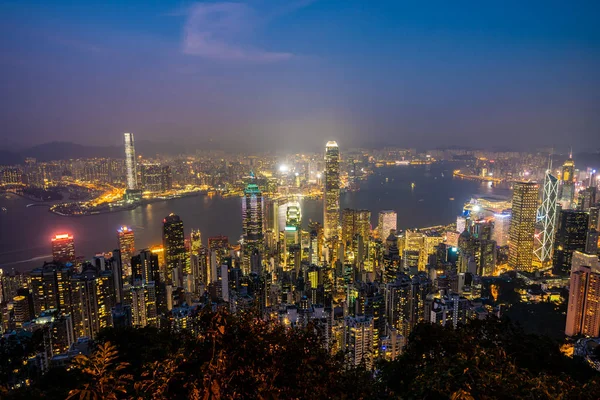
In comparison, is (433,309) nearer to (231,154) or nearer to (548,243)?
(548,243)

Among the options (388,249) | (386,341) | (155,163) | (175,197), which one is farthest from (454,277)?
(155,163)

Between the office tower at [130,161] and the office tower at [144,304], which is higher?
the office tower at [130,161]

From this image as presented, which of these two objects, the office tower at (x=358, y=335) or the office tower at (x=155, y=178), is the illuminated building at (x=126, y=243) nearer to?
the office tower at (x=155, y=178)

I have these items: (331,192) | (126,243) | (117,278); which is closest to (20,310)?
(117,278)

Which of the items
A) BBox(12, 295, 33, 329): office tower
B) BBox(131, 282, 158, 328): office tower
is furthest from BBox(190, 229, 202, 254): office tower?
BBox(12, 295, 33, 329): office tower

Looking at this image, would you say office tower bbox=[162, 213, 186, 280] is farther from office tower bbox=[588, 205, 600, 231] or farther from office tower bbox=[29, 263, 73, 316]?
office tower bbox=[588, 205, 600, 231]

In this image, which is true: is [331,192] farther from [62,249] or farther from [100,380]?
[100,380]

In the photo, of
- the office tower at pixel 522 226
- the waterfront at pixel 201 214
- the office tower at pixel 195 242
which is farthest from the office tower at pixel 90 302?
the office tower at pixel 522 226
